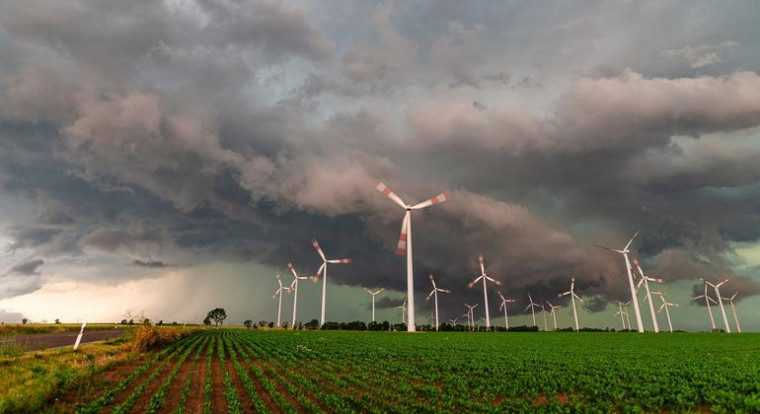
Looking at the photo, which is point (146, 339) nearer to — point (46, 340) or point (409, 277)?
point (46, 340)

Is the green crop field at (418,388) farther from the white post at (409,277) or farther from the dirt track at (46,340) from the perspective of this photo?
the white post at (409,277)

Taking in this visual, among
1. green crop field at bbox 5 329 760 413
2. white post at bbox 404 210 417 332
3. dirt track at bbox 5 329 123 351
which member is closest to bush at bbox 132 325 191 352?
dirt track at bbox 5 329 123 351

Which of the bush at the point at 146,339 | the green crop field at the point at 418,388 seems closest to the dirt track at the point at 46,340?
the bush at the point at 146,339

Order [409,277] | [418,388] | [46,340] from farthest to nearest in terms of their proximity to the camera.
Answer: [409,277] → [46,340] → [418,388]

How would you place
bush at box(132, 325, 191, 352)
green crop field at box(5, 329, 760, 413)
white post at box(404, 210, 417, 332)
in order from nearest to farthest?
green crop field at box(5, 329, 760, 413)
bush at box(132, 325, 191, 352)
white post at box(404, 210, 417, 332)

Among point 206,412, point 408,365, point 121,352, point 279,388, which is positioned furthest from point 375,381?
point 121,352

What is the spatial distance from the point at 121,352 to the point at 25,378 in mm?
21615

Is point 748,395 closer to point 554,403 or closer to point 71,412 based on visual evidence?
point 554,403

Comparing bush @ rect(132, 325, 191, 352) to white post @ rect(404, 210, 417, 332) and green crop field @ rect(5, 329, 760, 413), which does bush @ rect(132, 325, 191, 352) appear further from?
white post @ rect(404, 210, 417, 332)

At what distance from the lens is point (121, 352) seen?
46.8 meters

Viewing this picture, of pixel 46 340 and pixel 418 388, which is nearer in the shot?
pixel 418 388

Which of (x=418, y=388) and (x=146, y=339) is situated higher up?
(x=146, y=339)

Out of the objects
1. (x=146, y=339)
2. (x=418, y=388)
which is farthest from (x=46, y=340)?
(x=418, y=388)

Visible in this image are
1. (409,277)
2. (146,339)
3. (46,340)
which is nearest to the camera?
(146,339)
